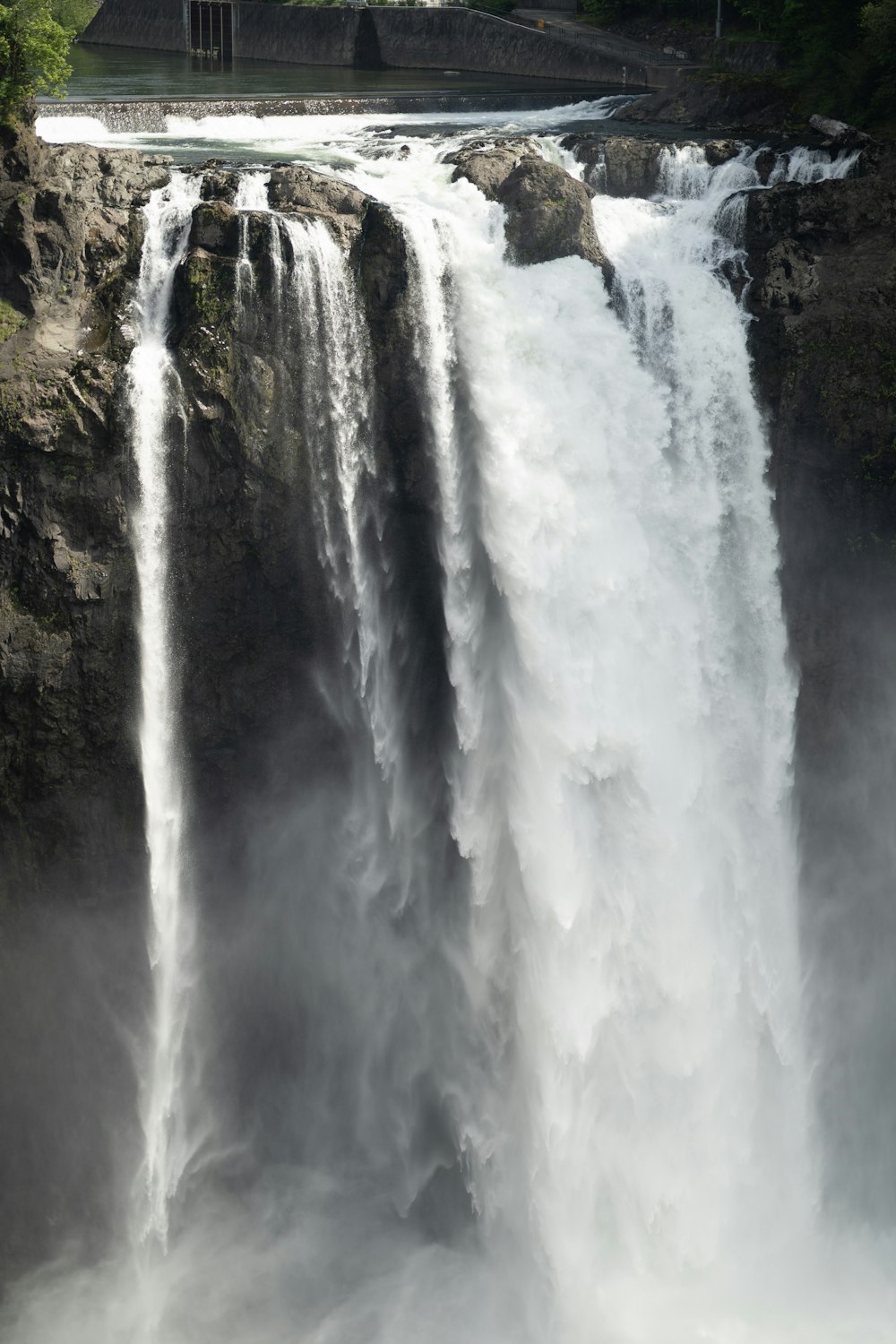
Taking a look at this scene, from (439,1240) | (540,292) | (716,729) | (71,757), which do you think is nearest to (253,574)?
(71,757)

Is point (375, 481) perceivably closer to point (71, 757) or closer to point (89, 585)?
point (89, 585)

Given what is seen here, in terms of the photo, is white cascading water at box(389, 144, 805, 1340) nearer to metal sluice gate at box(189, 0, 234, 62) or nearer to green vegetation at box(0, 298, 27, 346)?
green vegetation at box(0, 298, 27, 346)

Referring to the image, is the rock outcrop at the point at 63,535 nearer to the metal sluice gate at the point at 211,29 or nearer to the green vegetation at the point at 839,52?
the green vegetation at the point at 839,52

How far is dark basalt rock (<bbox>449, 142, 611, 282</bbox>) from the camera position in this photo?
59.6 ft

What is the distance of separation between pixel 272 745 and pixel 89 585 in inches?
143

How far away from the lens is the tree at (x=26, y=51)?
1647cm

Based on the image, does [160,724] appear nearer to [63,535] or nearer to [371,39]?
[63,535]

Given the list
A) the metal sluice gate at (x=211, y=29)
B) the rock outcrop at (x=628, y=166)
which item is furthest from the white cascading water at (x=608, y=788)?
the metal sluice gate at (x=211, y=29)

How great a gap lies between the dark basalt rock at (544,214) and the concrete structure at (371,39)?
22.5 metres

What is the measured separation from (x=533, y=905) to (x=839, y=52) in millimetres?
21539

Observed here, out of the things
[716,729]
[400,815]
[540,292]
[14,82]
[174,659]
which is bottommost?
[400,815]

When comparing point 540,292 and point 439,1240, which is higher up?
point 540,292

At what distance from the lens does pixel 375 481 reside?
17062 mm

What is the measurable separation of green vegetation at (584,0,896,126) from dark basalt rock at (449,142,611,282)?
378 inches
